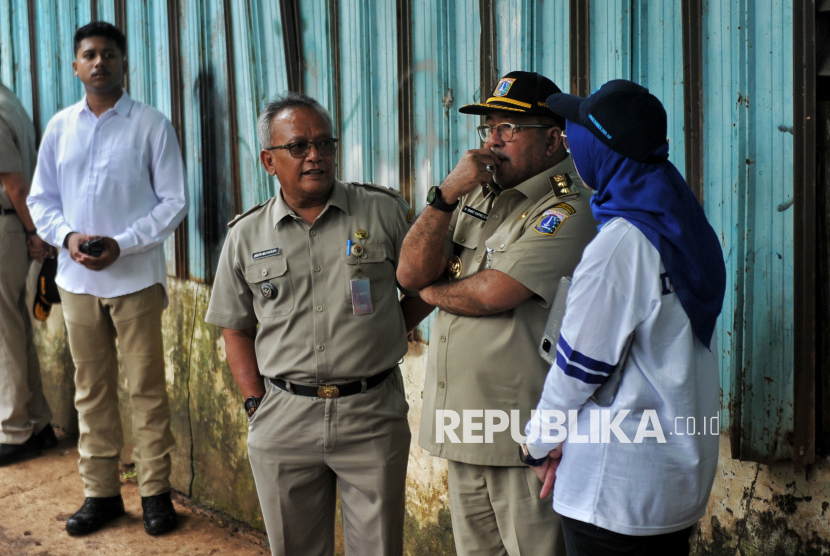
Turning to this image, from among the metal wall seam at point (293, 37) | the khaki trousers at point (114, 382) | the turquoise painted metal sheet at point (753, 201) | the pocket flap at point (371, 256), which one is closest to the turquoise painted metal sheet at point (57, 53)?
the khaki trousers at point (114, 382)

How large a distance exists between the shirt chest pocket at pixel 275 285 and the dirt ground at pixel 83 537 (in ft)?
6.37

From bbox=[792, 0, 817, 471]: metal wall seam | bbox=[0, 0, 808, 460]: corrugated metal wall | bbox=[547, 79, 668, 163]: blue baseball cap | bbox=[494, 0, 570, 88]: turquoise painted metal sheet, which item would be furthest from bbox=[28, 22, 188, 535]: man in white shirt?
bbox=[792, 0, 817, 471]: metal wall seam

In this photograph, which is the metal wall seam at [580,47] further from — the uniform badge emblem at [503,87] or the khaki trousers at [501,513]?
the khaki trousers at [501,513]

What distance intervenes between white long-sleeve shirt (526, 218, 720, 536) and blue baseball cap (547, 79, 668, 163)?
182mm

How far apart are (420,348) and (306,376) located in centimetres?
104

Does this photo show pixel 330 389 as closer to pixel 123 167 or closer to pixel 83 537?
pixel 123 167

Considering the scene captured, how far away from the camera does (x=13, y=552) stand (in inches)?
159

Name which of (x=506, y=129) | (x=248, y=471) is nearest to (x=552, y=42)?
(x=506, y=129)

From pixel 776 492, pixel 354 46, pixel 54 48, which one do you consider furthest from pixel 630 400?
pixel 54 48

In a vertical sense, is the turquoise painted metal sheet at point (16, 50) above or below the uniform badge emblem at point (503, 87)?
above

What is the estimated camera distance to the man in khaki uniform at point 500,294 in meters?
Result: 2.30

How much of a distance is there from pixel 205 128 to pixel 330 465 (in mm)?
2611

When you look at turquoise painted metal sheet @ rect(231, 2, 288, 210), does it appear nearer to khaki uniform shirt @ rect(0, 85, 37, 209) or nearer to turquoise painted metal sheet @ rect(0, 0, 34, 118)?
khaki uniform shirt @ rect(0, 85, 37, 209)

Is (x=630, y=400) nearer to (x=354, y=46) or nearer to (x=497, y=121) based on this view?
(x=497, y=121)
